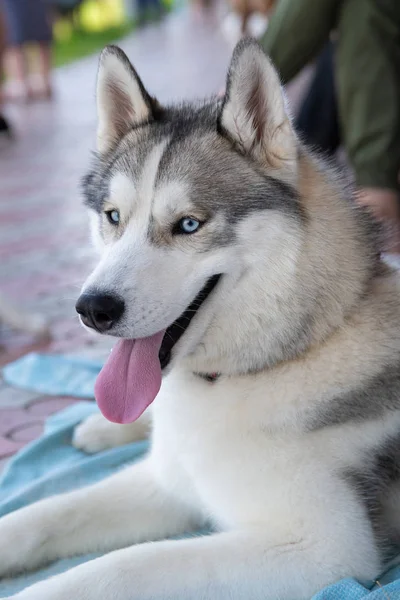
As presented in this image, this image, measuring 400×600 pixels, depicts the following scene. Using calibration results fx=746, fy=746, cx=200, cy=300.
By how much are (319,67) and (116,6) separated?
19.6m

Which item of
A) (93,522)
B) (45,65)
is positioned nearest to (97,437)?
(93,522)

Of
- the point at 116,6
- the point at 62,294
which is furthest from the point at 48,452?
the point at 116,6

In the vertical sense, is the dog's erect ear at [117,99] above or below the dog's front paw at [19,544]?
above

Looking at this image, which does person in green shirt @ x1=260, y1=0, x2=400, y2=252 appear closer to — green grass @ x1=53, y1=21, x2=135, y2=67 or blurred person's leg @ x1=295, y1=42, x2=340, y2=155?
blurred person's leg @ x1=295, y1=42, x2=340, y2=155

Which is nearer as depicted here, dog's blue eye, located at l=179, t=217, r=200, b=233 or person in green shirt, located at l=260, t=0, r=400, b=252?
dog's blue eye, located at l=179, t=217, r=200, b=233

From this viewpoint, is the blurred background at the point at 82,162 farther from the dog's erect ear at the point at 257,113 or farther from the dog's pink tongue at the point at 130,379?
the dog's pink tongue at the point at 130,379

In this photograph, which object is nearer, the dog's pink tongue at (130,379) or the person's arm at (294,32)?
the dog's pink tongue at (130,379)

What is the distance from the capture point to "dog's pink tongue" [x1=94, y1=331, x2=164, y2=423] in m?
1.79

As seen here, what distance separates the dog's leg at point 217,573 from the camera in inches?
64.0

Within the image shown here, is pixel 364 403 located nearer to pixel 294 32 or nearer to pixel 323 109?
pixel 294 32

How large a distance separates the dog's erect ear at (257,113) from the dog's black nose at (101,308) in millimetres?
522

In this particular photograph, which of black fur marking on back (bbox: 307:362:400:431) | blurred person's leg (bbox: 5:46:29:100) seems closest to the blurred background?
black fur marking on back (bbox: 307:362:400:431)

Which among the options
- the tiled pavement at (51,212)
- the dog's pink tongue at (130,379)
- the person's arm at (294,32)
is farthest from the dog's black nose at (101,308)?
the person's arm at (294,32)

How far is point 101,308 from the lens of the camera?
1631 mm
